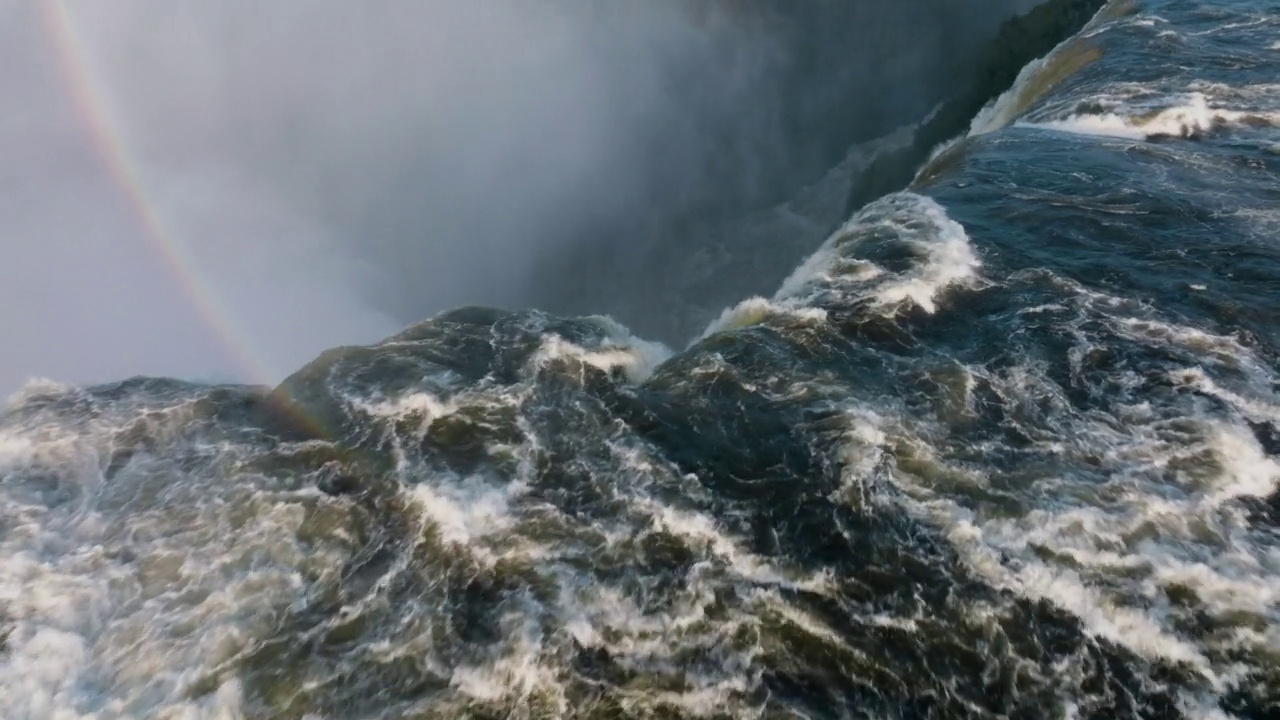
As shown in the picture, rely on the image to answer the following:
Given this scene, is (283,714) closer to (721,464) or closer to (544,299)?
(721,464)

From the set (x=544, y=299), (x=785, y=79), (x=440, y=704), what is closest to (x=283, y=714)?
(x=440, y=704)

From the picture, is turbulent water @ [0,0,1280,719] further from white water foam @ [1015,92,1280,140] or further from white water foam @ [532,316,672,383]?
white water foam @ [1015,92,1280,140]

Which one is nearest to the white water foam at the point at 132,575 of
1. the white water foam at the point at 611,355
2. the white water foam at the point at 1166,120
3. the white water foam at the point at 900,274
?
the white water foam at the point at 611,355

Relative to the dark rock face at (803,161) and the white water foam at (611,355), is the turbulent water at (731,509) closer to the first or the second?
the white water foam at (611,355)

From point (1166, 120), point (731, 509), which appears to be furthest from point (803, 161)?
point (731, 509)

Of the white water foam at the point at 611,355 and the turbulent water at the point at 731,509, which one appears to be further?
the white water foam at the point at 611,355

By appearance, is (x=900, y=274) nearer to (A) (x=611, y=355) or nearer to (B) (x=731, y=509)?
(A) (x=611, y=355)

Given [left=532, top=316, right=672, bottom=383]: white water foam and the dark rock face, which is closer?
[left=532, top=316, right=672, bottom=383]: white water foam

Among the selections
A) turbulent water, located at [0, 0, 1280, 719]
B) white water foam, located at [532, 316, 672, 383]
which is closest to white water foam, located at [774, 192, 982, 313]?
turbulent water, located at [0, 0, 1280, 719]
